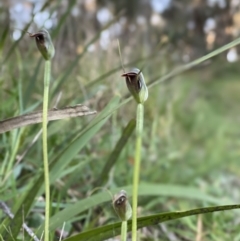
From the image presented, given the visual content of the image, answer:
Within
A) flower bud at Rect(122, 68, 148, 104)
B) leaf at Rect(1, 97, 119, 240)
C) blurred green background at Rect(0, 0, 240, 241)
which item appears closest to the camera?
flower bud at Rect(122, 68, 148, 104)

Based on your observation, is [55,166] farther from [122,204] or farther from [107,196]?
[122,204]

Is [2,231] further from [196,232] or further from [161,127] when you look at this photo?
[161,127]

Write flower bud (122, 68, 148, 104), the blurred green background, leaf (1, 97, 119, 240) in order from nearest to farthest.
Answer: flower bud (122, 68, 148, 104)
leaf (1, 97, 119, 240)
the blurred green background

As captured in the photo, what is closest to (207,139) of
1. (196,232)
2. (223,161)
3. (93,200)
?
(223,161)

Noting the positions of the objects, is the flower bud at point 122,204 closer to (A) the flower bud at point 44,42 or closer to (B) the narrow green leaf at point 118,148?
(A) the flower bud at point 44,42

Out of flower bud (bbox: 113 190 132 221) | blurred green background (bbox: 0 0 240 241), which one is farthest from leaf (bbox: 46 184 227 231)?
flower bud (bbox: 113 190 132 221)

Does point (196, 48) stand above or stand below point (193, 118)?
above

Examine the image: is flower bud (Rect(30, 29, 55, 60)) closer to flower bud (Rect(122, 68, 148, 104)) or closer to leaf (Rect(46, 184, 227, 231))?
flower bud (Rect(122, 68, 148, 104))
